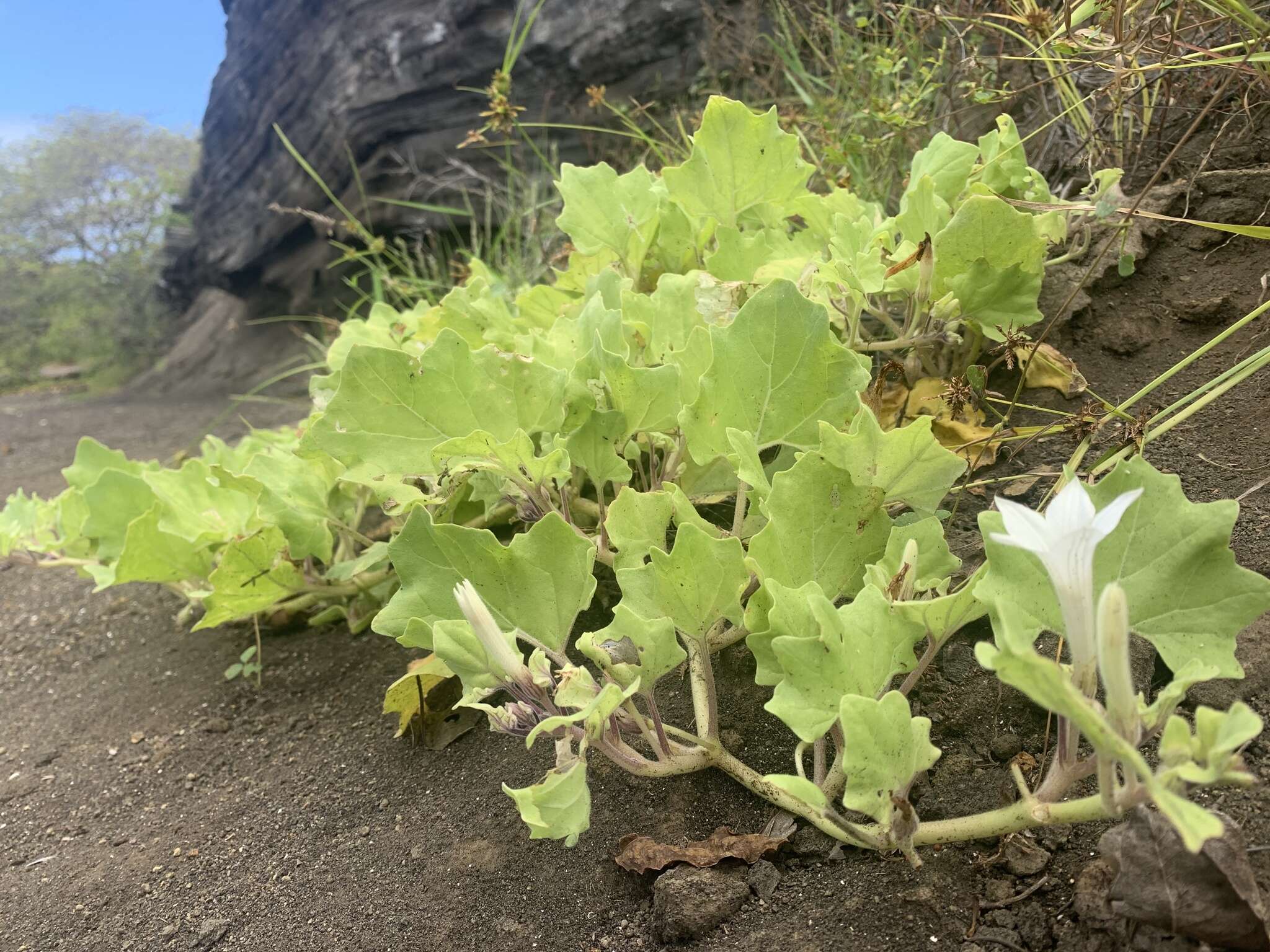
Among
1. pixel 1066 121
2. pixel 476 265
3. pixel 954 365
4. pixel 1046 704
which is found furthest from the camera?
pixel 476 265

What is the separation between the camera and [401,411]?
109 centimetres

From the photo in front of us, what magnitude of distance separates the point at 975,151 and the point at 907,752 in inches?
37.5

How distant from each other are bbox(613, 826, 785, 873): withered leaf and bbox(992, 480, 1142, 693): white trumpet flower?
0.39m

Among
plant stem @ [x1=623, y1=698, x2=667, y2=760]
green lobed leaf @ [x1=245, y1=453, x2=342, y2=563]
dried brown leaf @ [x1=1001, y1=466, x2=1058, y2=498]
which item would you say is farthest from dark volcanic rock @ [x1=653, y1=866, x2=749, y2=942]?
green lobed leaf @ [x1=245, y1=453, x2=342, y2=563]

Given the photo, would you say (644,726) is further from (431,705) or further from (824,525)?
(431,705)

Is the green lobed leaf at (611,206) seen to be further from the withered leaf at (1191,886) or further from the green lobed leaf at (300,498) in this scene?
the withered leaf at (1191,886)

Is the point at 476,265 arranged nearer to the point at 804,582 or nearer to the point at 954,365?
the point at 954,365

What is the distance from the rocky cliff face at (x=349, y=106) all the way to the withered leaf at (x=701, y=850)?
3.65 m

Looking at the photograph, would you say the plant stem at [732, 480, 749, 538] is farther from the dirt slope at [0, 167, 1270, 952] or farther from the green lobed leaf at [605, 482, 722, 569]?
the dirt slope at [0, 167, 1270, 952]

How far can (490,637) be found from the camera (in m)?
0.76

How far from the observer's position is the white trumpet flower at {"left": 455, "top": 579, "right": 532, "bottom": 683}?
74cm

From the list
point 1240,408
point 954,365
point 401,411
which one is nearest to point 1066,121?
point 954,365

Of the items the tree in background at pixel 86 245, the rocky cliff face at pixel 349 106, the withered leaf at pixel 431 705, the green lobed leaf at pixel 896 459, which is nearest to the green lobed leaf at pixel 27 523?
the withered leaf at pixel 431 705

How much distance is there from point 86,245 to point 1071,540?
13.1 m
